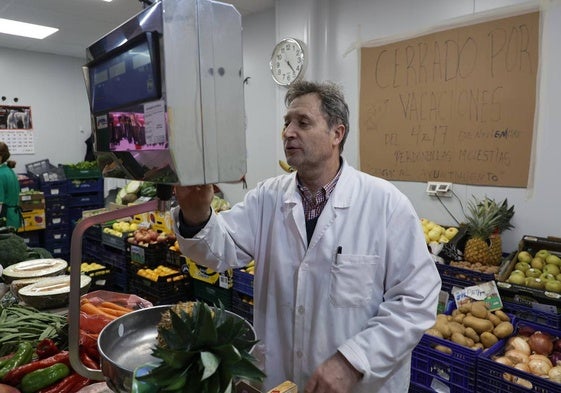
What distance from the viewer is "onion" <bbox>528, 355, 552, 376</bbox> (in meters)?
1.88

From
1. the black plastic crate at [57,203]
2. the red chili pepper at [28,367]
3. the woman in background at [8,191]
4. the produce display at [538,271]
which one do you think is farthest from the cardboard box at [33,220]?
the produce display at [538,271]

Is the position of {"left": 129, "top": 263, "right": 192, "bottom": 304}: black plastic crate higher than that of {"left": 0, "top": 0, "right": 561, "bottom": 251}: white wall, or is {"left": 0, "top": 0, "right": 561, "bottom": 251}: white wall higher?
{"left": 0, "top": 0, "right": 561, "bottom": 251}: white wall

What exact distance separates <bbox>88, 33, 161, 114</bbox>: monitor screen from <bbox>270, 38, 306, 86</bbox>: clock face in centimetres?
336

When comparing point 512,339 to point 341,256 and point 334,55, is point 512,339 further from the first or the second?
point 334,55

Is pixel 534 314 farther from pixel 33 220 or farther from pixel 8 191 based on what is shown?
pixel 33 220

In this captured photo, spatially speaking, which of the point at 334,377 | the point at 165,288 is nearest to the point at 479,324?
the point at 334,377

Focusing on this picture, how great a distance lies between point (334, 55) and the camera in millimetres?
4000

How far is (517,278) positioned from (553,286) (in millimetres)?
182

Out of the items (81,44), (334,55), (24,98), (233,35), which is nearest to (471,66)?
(334,55)

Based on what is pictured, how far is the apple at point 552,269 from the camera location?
2.43 metres

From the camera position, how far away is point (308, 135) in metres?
1.48

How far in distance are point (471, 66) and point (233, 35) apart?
9.30 feet

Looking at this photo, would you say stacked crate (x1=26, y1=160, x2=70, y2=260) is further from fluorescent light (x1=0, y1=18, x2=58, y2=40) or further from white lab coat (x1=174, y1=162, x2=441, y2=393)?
white lab coat (x1=174, y1=162, x2=441, y2=393)

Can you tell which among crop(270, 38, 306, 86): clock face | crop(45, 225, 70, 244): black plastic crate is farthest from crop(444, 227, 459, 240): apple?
crop(45, 225, 70, 244): black plastic crate
